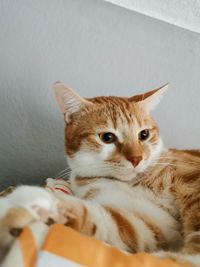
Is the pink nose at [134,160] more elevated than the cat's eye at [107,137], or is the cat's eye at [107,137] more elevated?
the cat's eye at [107,137]

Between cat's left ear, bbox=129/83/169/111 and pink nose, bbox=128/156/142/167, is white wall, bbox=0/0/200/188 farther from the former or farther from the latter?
pink nose, bbox=128/156/142/167

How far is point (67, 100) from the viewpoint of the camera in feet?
4.01

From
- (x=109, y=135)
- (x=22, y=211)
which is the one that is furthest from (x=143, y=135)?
(x=22, y=211)

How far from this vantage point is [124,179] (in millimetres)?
1124

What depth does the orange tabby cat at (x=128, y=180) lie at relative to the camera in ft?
2.99

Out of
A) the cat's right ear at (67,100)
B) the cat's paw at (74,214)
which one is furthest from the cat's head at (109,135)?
the cat's paw at (74,214)

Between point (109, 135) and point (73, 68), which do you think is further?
point (73, 68)

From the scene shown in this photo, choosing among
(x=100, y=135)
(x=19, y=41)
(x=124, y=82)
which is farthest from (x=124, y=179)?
(x=19, y=41)

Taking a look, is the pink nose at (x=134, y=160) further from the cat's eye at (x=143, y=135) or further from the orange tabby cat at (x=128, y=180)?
the cat's eye at (x=143, y=135)

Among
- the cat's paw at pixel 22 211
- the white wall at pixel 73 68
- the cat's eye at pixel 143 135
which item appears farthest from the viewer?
the white wall at pixel 73 68

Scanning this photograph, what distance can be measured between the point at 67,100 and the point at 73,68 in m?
0.39

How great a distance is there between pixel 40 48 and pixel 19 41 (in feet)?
0.31

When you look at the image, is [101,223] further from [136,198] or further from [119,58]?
[119,58]

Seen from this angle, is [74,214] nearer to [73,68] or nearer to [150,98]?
[150,98]
